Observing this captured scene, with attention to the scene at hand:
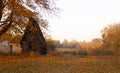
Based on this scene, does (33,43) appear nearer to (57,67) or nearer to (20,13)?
(20,13)

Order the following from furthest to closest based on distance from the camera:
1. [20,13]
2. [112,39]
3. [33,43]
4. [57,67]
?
1. [112,39]
2. [33,43]
3. [20,13]
4. [57,67]

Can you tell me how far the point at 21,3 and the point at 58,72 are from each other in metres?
19.4

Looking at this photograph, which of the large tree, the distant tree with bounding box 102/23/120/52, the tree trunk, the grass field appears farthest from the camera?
the distant tree with bounding box 102/23/120/52

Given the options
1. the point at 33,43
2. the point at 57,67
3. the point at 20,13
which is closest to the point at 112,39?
the point at 33,43

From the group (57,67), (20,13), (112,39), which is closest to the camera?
(57,67)

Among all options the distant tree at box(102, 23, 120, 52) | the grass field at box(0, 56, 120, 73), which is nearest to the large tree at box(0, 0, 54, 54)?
the grass field at box(0, 56, 120, 73)

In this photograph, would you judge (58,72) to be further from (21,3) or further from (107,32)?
(107,32)

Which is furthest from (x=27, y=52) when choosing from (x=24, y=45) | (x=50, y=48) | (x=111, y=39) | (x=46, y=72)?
(x=46, y=72)

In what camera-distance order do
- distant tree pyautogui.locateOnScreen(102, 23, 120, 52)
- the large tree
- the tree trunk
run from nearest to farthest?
the large tree → the tree trunk → distant tree pyautogui.locateOnScreen(102, 23, 120, 52)

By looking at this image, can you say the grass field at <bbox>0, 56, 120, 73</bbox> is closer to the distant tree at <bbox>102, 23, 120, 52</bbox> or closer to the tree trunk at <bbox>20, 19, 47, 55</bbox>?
the tree trunk at <bbox>20, 19, 47, 55</bbox>

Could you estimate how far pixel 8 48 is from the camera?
203 ft

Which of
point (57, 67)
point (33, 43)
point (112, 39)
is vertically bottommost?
point (57, 67)

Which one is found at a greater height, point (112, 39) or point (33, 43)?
point (112, 39)

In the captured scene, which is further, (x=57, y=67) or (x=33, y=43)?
(x=33, y=43)
